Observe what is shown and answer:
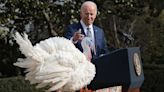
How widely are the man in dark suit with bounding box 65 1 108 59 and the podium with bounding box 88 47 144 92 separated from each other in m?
0.32

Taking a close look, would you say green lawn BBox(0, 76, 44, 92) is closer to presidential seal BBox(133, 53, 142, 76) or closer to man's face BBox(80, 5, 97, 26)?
man's face BBox(80, 5, 97, 26)

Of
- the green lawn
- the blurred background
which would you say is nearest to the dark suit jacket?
the green lawn

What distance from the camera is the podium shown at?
4445 millimetres

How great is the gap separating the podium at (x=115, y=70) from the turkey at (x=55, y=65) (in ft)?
0.49

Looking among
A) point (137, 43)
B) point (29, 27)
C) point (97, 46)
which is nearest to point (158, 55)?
point (137, 43)

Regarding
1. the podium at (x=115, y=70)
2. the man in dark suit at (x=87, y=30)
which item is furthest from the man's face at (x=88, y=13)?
the podium at (x=115, y=70)

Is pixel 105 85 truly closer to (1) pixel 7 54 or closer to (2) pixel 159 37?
(1) pixel 7 54

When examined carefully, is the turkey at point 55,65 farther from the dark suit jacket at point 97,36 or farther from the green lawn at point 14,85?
the green lawn at point 14,85

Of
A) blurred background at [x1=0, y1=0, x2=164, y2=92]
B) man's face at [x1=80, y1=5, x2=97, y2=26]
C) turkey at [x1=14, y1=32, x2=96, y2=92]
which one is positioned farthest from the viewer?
blurred background at [x1=0, y1=0, x2=164, y2=92]

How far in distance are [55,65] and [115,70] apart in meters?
0.55

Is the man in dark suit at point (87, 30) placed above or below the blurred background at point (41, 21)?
above

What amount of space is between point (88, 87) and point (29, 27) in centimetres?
1099

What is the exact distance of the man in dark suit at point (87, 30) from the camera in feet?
15.6

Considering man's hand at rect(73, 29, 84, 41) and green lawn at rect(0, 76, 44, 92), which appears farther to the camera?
green lawn at rect(0, 76, 44, 92)
